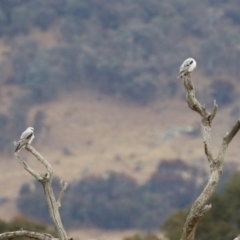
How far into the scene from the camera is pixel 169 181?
88875 mm

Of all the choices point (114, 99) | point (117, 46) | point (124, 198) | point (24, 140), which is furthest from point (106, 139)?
point (24, 140)

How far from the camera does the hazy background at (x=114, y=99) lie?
85.8 m

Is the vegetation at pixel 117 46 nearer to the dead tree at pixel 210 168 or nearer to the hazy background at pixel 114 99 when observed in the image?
the hazy background at pixel 114 99

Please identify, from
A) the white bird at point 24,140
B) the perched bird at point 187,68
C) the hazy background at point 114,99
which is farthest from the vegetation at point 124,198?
the perched bird at point 187,68

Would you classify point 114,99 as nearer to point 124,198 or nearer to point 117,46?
point 117,46

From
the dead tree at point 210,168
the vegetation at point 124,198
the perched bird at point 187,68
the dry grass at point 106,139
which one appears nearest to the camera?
the dead tree at point 210,168

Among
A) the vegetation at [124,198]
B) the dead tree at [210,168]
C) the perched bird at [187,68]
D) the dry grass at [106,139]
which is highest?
the dry grass at [106,139]

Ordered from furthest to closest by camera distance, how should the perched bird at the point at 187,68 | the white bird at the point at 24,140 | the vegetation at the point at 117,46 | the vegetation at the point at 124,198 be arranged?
the vegetation at the point at 117,46
the vegetation at the point at 124,198
the white bird at the point at 24,140
the perched bird at the point at 187,68

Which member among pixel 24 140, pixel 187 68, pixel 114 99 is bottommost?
pixel 187 68

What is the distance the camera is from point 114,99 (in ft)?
342

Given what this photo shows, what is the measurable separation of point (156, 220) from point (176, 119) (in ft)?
60.1

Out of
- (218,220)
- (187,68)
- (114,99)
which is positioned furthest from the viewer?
(114,99)

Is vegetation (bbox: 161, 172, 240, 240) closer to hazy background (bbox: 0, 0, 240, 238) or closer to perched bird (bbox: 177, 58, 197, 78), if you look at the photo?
perched bird (bbox: 177, 58, 197, 78)

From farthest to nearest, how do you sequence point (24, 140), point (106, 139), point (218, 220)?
1. point (106, 139)
2. point (218, 220)
3. point (24, 140)
